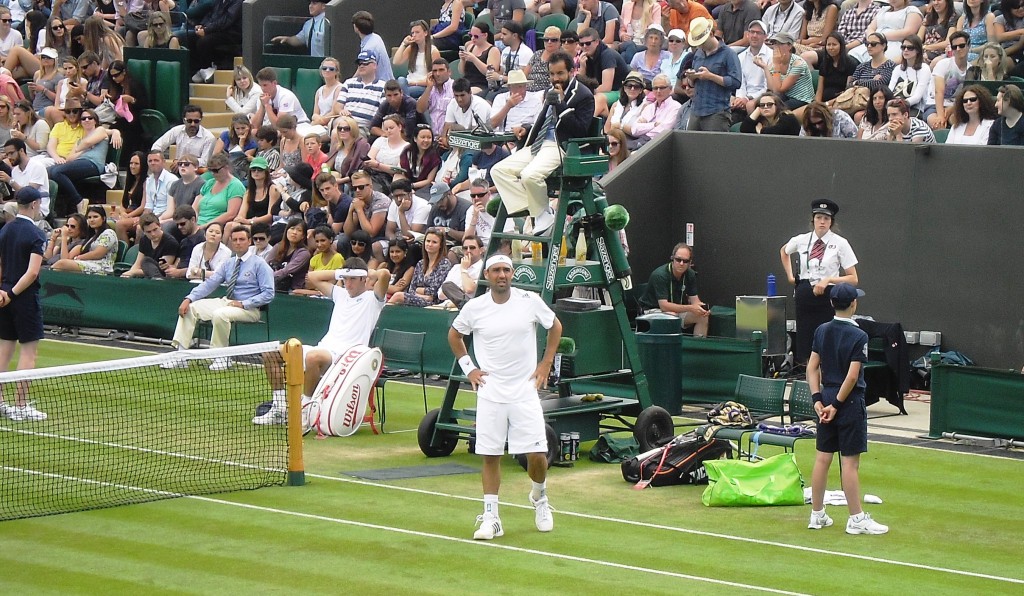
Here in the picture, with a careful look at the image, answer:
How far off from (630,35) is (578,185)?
10.2 m

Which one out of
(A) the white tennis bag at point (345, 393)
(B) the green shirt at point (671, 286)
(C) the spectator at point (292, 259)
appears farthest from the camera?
(C) the spectator at point (292, 259)

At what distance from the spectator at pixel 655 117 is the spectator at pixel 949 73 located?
3.39 meters

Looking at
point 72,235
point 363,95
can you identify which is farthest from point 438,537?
point 363,95

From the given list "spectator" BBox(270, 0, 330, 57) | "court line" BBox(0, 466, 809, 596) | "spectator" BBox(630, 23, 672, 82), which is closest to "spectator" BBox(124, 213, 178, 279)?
"spectator" BBox(270, 0, 330, 57)

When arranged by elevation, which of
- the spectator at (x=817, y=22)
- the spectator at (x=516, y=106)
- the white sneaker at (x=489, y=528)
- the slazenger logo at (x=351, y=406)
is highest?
the spectator at (x=817, y=22)

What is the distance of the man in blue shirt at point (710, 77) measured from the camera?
2005 cm

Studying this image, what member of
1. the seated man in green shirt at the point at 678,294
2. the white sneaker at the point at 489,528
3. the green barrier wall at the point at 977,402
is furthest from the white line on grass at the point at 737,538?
the seated man in green shirt at the point at 678,294

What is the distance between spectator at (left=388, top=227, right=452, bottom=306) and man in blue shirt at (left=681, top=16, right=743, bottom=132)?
4087 mm

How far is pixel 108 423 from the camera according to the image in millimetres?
15172

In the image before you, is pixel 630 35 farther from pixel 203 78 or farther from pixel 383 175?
pixel 203 78

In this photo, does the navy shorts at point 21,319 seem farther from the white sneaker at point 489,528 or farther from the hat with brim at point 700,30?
the hat with brim at point 700,30

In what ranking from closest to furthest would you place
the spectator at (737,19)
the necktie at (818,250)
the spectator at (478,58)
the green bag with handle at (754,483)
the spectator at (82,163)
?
the green bag with handle at (754,483) → the necktie at (818,250) → the spectator at (737,19) → the spectator at (478,58) → the spectator at (82,163)

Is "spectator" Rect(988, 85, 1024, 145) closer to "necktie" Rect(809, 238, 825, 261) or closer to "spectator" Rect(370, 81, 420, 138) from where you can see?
"necktie" Rect(809, 238, 825, 261)

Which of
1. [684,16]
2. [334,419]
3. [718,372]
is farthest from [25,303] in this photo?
[684,16]
